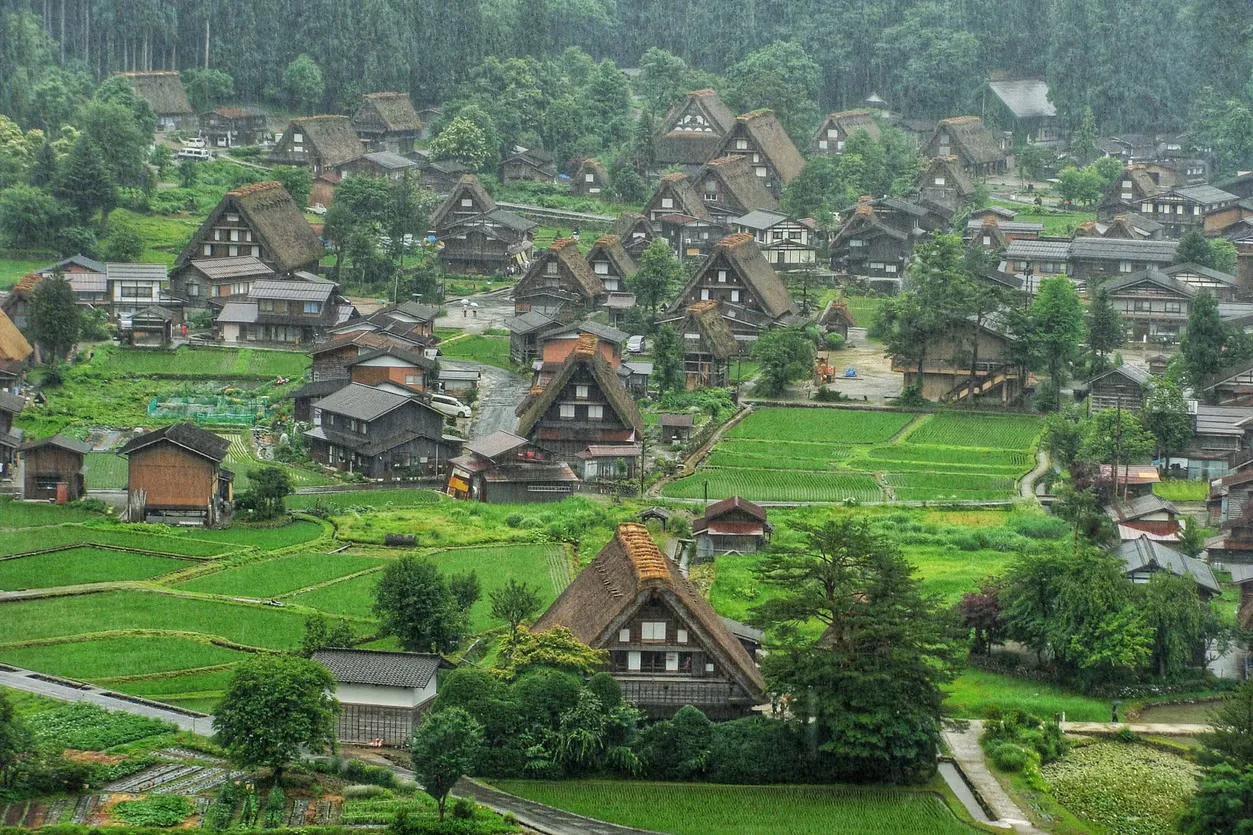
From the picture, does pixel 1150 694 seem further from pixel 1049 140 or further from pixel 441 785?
pixel 1049 140

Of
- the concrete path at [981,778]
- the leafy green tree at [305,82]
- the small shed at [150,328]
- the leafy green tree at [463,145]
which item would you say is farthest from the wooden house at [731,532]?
the leafy green tree at [305,82]

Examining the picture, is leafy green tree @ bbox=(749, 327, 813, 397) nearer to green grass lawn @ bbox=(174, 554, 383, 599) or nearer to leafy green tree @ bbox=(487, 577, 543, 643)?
green grass lawn @ bbox=(174, 554, 383, 599)

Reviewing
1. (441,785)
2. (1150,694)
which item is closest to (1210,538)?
(1150,694)

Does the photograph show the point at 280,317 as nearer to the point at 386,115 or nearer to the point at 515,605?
the point at 386,115

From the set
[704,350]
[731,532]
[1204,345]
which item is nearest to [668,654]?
[731,532]

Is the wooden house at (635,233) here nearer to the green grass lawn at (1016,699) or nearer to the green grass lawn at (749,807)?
the green grass lawn at (1016,699)

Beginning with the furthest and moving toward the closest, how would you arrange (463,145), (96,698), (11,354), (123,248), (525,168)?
(525,168)
(463,145)
(123,248)
(11,354)
(96,698)

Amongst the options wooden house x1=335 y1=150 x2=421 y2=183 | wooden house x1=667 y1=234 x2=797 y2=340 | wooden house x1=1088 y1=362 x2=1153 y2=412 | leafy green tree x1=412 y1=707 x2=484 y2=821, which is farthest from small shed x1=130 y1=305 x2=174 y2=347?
leafy green tree x1=412 y1=707 x2=484 y2=821
